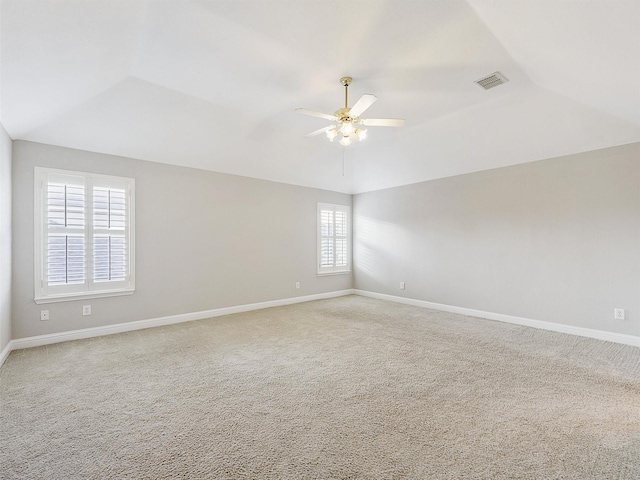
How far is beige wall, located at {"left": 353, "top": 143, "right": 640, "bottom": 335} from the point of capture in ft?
12.7

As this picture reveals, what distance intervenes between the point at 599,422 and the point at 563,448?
541 millimetres

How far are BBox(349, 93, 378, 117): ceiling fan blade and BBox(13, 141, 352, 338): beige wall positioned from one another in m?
3.04

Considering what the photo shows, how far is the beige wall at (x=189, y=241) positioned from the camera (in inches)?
145

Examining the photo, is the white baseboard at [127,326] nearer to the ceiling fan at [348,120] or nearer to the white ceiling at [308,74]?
the white ceiling at [308,74]

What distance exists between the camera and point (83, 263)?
4.01m

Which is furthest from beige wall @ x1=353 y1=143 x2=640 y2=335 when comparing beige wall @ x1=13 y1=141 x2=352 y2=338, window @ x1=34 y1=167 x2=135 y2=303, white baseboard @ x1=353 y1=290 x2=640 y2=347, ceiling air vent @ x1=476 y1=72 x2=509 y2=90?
window @ x1=34 y1=167 x2=135 y2=303

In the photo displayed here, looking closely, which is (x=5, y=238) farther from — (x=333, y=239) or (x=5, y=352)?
(x=333, y=239)

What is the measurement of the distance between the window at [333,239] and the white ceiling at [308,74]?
2089 mm

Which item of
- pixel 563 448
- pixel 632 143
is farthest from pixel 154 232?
pixel 632 143

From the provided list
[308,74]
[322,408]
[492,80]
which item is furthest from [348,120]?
[322,408]

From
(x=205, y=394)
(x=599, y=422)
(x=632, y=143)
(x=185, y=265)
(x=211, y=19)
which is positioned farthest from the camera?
(x=185, y=265)

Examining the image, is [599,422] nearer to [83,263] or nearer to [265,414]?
[265,414]

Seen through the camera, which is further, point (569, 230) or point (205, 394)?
point (569, 230)

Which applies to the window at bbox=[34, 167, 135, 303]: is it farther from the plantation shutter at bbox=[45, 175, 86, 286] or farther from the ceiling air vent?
the ceiling air vent
